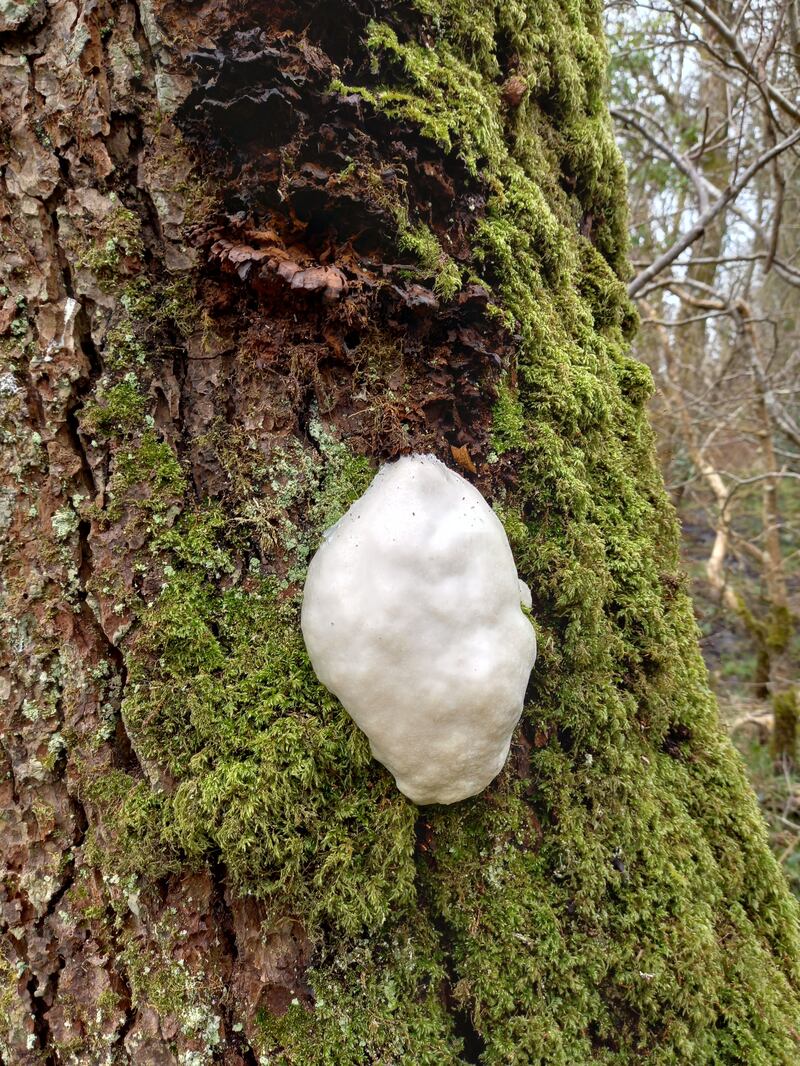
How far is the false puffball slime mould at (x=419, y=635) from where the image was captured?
3.69 feet

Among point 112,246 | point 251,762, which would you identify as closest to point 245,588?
point 251,762

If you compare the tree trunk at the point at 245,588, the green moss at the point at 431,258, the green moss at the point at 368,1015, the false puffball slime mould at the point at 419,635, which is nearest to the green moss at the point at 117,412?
the tree trunk at the point at 245,588

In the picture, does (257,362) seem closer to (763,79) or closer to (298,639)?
(298,639)

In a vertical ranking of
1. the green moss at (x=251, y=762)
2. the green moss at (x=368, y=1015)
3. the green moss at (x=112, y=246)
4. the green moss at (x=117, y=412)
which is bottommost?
the green moss at (x=368, y=1015)

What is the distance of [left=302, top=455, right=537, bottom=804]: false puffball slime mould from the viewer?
1125 millimetres

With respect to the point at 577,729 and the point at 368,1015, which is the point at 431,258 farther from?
the point at 368,1015

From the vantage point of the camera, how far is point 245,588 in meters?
1.20

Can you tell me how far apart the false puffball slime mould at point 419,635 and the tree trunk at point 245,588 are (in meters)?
0.08

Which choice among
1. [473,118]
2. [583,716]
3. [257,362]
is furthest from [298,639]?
[473,118]

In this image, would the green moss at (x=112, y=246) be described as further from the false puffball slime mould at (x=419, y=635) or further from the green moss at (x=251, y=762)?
the false puffball slime mould at (x=419, y=635)

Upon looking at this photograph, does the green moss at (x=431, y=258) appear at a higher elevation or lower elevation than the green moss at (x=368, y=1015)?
higher

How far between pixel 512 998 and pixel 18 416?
146cm

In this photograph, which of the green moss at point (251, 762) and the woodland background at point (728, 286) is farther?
the woodland background at point (728, 286)

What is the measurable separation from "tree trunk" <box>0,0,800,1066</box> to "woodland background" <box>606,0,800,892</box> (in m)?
2.07
